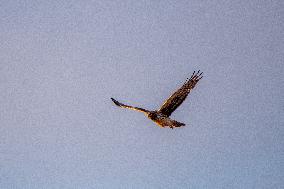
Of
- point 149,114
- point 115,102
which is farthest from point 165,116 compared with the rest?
point 115,102

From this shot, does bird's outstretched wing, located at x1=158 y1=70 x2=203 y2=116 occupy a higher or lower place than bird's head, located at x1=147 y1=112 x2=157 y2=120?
higher

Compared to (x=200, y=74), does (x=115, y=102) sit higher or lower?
lower

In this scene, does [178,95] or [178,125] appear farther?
[178,95]

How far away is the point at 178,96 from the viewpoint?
10.9 m

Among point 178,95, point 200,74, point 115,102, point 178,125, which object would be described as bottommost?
point 115,102

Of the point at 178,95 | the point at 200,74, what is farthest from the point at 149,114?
the point at 200,74

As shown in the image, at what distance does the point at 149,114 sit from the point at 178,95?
128cm

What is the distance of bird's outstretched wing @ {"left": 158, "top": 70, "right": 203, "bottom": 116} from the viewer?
10.7 metres

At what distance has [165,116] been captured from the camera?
35.3 feet

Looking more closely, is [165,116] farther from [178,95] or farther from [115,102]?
[115,102]

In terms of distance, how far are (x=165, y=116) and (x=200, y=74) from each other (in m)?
1.93

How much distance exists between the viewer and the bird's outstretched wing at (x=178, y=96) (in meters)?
10.7

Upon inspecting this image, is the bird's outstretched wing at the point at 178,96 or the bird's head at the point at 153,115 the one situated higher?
the bird's outstretched wing at the point at 178,96

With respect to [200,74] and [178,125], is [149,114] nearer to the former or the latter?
[178,125]
